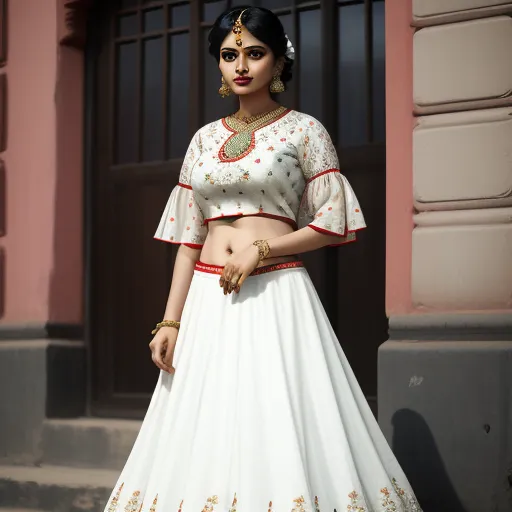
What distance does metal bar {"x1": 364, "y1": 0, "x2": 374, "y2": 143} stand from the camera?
5.04 m

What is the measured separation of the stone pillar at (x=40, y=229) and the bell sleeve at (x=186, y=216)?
8.16 feet

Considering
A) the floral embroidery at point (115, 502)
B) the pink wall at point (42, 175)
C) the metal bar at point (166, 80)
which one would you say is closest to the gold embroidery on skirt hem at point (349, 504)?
the floral embroidery at point (115, 502)

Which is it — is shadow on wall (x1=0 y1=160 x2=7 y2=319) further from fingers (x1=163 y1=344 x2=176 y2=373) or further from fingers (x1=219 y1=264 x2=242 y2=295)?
fingers (x1=219 y1=264 x2=242 y2=295)

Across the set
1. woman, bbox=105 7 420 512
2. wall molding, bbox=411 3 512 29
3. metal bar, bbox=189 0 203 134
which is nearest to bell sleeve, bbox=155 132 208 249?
woman, bbox=105 7 420 512

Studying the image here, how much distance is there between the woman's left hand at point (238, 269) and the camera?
298 cm

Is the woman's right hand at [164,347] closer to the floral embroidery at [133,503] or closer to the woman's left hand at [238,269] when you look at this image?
the woman's left hand at [238,269]

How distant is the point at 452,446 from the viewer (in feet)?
13.6

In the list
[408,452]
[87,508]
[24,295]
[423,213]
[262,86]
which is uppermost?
[262,86]

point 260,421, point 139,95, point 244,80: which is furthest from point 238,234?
point 139,95

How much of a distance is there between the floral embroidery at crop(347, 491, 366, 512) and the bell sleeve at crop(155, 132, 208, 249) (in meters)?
1.16

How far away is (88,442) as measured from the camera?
17.4 ft

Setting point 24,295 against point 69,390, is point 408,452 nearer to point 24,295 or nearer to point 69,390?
point 69,390

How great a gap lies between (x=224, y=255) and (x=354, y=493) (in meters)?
0.99

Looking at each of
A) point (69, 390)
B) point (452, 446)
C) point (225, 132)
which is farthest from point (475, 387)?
point (69, 390)
